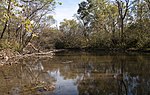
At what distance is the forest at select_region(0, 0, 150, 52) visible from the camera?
42009 mm

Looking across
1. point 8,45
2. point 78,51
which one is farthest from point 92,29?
point 8,45

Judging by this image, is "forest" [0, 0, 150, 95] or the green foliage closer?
"forest" [0, 0, 150, 95]

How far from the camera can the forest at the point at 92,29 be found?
4201 cm

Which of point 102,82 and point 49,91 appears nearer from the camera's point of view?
point 49,91

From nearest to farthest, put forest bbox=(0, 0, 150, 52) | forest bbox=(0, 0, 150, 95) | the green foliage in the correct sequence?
forest bbox=(0, 0, 150, 95), the green foliage, forest bbox=(0, 0, 150, 52)

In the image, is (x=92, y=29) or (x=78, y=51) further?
(x=92, y=29)

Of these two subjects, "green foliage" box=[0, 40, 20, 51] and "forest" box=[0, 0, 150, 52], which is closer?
"green foliage" box=[0, 40, 20, 51]

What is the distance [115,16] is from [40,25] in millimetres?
17603

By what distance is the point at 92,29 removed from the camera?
66.6m

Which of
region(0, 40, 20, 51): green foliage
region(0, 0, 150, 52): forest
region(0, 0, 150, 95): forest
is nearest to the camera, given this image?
region(0, 0, 150, 95): forest

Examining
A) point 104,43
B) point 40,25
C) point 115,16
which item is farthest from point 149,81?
point 115,16

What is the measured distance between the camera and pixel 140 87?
43.5 ft

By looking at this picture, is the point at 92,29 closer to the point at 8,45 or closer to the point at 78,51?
the point at 78,51

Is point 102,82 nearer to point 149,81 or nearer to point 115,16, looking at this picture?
point 149,81
